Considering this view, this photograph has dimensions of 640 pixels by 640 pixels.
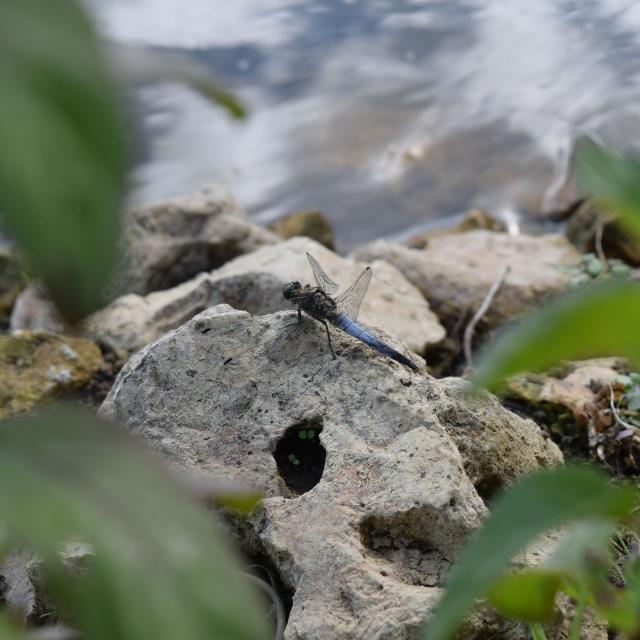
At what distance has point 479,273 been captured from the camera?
207 inches

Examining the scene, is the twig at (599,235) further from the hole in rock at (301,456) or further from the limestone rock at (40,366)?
the hole in rock at (301,456)

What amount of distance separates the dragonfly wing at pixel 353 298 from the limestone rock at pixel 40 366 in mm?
1528

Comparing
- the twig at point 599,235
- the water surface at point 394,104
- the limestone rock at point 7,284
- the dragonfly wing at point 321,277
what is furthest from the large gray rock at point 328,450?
the water surface at point 394,104

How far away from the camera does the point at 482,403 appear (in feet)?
8.28

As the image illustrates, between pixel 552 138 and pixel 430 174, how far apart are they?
4.33ft

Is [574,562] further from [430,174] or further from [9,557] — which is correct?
[430,174]

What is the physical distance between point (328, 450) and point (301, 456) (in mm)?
187

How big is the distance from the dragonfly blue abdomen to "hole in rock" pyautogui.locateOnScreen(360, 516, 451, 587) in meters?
0.51

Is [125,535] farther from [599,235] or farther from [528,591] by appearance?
[599,235]

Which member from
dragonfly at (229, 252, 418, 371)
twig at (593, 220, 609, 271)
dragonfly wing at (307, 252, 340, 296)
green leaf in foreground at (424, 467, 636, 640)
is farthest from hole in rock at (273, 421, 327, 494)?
twig at (593, 220, 609, 271)

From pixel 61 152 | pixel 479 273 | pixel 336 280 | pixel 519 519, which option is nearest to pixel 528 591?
pixel 519 519

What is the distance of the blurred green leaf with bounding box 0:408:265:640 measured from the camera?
2.26 ft

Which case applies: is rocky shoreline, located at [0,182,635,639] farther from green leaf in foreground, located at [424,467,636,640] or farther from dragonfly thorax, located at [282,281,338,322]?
green leaf in foreground, located at [424,467,636,640]

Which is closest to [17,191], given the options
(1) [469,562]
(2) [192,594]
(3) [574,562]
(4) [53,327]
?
(2) [192,594]
